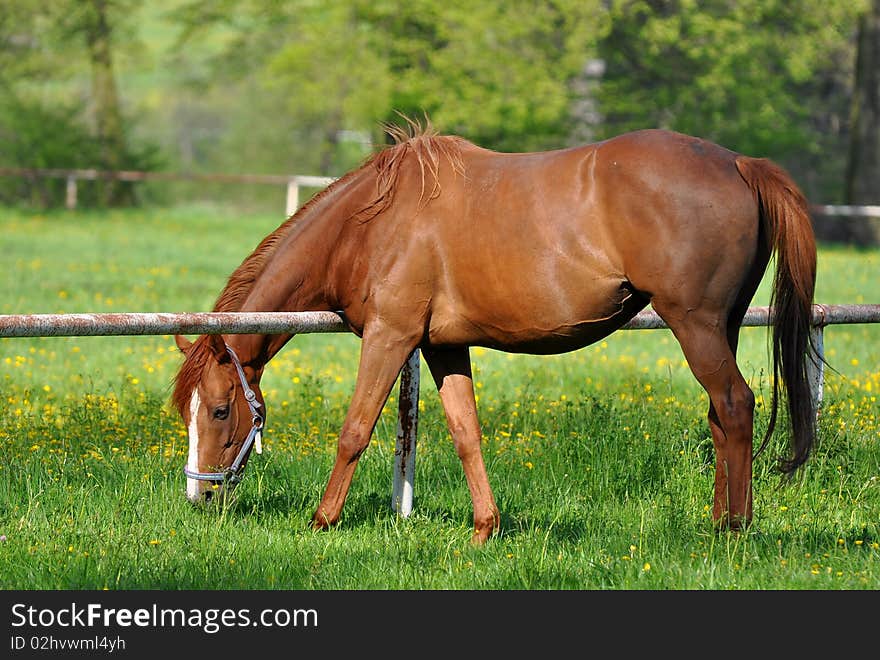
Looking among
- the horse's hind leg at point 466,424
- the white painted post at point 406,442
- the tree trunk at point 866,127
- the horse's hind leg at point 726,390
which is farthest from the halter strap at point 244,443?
the tree trunk at point 866,127

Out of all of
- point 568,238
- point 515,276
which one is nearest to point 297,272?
point 515,276

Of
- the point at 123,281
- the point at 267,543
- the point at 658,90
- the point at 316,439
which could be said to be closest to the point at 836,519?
the point at 267,543

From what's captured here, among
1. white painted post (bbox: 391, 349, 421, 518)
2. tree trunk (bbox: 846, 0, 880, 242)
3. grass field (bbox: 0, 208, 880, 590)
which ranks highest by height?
tree trunk (bbox: 846, 0, 880, 242)

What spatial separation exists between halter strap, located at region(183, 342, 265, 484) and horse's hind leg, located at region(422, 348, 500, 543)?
85 cm

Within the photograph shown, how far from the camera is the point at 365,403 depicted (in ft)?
16.6

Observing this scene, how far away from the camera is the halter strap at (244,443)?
17.3 ft

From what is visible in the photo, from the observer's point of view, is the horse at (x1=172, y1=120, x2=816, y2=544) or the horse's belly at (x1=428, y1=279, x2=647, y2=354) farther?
the horse's belly at (x1=428, y1=279, x2=647, y2=354)

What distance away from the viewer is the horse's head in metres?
5.28

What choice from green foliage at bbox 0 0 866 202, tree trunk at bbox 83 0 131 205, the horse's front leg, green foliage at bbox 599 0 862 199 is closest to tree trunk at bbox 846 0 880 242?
green foliage at bbox 0 0 866 202

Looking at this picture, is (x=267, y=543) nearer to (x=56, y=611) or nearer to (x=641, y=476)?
(x=56, y=611)

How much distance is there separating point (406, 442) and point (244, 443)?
780 millimetres

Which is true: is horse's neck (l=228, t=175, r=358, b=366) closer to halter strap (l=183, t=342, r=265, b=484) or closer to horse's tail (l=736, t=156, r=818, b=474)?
halter strap (l=183, t=342, r=265, b=484)

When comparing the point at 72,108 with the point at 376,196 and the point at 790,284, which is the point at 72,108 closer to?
the point at 376,196

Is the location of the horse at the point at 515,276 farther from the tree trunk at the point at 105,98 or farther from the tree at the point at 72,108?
the tree trunk at the point at 105,98
